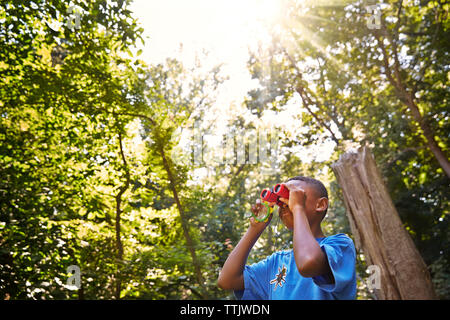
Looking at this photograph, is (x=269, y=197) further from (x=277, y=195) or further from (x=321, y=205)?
(x=321, y=205)

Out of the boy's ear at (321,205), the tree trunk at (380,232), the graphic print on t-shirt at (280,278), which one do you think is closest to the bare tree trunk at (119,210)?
the tree trunk at (380,232)

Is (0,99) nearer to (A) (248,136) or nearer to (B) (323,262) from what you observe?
(B) (323,262)

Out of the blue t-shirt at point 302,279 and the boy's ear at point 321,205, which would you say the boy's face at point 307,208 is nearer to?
the boy's ear at point 321,205

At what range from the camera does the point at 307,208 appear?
128 cm

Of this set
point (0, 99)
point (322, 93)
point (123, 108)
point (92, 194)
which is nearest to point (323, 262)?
point (123, 108)

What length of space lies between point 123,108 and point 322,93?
7.28m

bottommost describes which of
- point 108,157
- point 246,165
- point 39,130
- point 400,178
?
point 108,157

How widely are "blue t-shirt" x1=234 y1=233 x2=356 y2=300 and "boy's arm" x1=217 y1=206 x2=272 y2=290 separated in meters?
0.07

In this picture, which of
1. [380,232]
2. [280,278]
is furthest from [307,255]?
[380,232]

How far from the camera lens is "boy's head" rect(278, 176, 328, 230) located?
4.22ft

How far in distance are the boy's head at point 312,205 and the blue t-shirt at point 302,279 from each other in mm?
106

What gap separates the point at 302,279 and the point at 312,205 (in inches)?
12.0

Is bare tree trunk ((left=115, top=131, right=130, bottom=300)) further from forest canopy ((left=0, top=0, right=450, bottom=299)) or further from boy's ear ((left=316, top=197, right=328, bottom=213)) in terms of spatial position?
boy's ear ((left=316, top=197, right=328, bottom=213))

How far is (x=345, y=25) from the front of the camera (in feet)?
25.8
